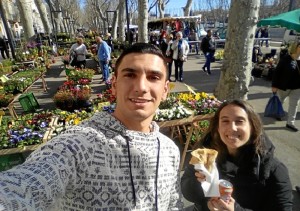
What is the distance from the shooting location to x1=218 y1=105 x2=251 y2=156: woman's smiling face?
1994 mm

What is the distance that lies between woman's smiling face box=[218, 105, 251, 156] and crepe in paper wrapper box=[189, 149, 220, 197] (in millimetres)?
607

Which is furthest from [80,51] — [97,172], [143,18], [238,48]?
[97,172]

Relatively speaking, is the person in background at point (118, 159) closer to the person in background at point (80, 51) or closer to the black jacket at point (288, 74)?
the black jacket at point (288, 74)

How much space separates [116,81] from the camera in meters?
1.37

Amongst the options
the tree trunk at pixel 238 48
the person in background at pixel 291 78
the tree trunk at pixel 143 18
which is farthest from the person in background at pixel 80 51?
the person in background at pixel 291 78

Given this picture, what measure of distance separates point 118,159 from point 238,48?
4608 mm

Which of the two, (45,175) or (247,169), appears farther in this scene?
(247,169)

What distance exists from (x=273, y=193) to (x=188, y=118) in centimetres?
235

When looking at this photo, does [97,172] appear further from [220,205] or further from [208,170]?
[220,205]

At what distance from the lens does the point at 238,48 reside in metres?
5.10

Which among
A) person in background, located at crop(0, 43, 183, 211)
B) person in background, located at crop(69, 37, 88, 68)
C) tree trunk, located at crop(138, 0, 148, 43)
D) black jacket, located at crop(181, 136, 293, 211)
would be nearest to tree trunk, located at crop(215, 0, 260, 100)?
black jacket, located at crop(181, 136, 293, 211)

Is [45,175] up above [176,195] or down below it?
above

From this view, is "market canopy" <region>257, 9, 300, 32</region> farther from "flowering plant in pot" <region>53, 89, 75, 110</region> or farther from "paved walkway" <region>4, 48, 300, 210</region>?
"flowering plant in pot" <region>53, 89, 75, 110</region>

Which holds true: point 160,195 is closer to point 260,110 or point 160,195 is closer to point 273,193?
point 273,193
